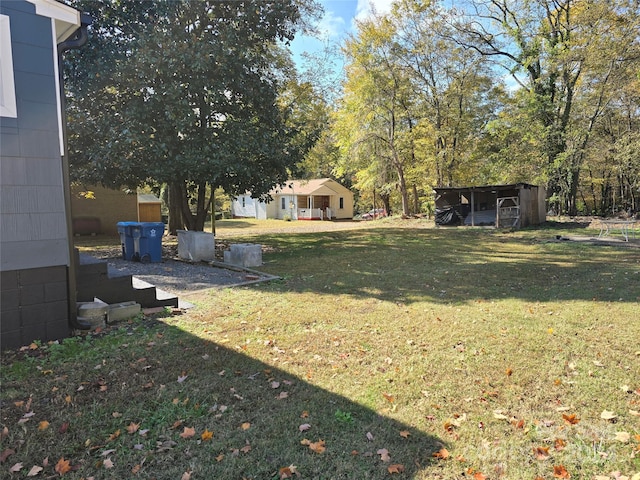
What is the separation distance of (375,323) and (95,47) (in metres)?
9.57

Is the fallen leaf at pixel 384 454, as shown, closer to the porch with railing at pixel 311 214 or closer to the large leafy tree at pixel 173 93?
the large leafy tree at pixel 173 93

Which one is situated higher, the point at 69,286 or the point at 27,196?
the point at 27,196

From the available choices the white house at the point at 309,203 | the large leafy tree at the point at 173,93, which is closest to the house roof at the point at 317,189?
the white house at the point at 309,203

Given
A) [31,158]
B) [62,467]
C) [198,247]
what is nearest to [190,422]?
[62,467]

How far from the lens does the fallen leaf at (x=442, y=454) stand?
7.76ft

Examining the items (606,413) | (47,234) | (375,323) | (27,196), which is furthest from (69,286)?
(606,413)

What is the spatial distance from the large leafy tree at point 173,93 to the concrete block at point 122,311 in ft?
16.4

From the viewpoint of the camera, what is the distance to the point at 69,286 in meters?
4.20

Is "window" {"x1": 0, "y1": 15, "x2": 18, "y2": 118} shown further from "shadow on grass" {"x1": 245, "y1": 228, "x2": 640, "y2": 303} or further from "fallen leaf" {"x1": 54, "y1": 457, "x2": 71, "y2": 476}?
"shadow on grass" {"x1": 245, "y1": 228, "x2": 640, "y2": 303}

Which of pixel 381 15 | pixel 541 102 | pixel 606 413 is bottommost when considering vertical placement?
pixel 606 413

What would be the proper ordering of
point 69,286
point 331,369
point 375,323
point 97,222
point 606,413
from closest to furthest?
1. point 606,413
2. point 331,369
3. point 69,286
4. point 375,323
5. point 97,222

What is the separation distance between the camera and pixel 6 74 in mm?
3678

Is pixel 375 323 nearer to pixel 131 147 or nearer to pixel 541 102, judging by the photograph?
pixel 131 147

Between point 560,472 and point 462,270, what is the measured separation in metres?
6.42
